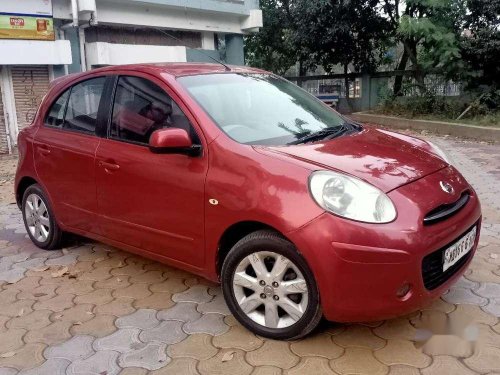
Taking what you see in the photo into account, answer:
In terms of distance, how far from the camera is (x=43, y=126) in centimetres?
427

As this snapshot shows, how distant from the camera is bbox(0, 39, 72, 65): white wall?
34.5ft

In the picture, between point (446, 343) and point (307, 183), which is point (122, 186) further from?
point (446, 343)

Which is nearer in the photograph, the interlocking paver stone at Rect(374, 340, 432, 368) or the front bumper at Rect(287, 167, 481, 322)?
the front bumper at Rect(287, 167, 481, 322)

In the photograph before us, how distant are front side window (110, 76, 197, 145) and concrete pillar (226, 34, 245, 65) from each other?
481 inches

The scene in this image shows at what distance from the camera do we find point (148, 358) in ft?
8.89

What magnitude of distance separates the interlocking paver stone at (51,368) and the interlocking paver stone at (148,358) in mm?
295

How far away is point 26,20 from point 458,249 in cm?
1074

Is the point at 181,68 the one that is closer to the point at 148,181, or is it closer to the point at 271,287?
the point at 148,181

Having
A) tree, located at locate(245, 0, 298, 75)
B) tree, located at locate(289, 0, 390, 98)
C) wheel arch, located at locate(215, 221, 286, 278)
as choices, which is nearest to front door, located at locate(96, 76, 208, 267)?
wheel arch, located at locate(215, 221, 286, 278)

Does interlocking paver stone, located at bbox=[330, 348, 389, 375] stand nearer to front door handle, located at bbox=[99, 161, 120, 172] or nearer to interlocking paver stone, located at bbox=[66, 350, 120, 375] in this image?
interlocking paver stone, located at bbox=[66, 350, 120, 375]

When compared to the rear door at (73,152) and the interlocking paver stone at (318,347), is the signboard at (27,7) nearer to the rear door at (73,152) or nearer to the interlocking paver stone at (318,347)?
the rear door at (73,152)

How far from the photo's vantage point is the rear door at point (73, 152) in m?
3.71

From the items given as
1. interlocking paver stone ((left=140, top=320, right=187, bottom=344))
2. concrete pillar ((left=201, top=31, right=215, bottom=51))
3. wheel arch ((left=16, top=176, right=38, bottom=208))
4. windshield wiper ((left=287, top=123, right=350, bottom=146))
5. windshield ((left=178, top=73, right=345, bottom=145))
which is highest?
concrete pillar ((left=201, top=31, right=215, bottom=51))

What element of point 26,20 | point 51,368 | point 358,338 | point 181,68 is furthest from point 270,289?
point 26,20
